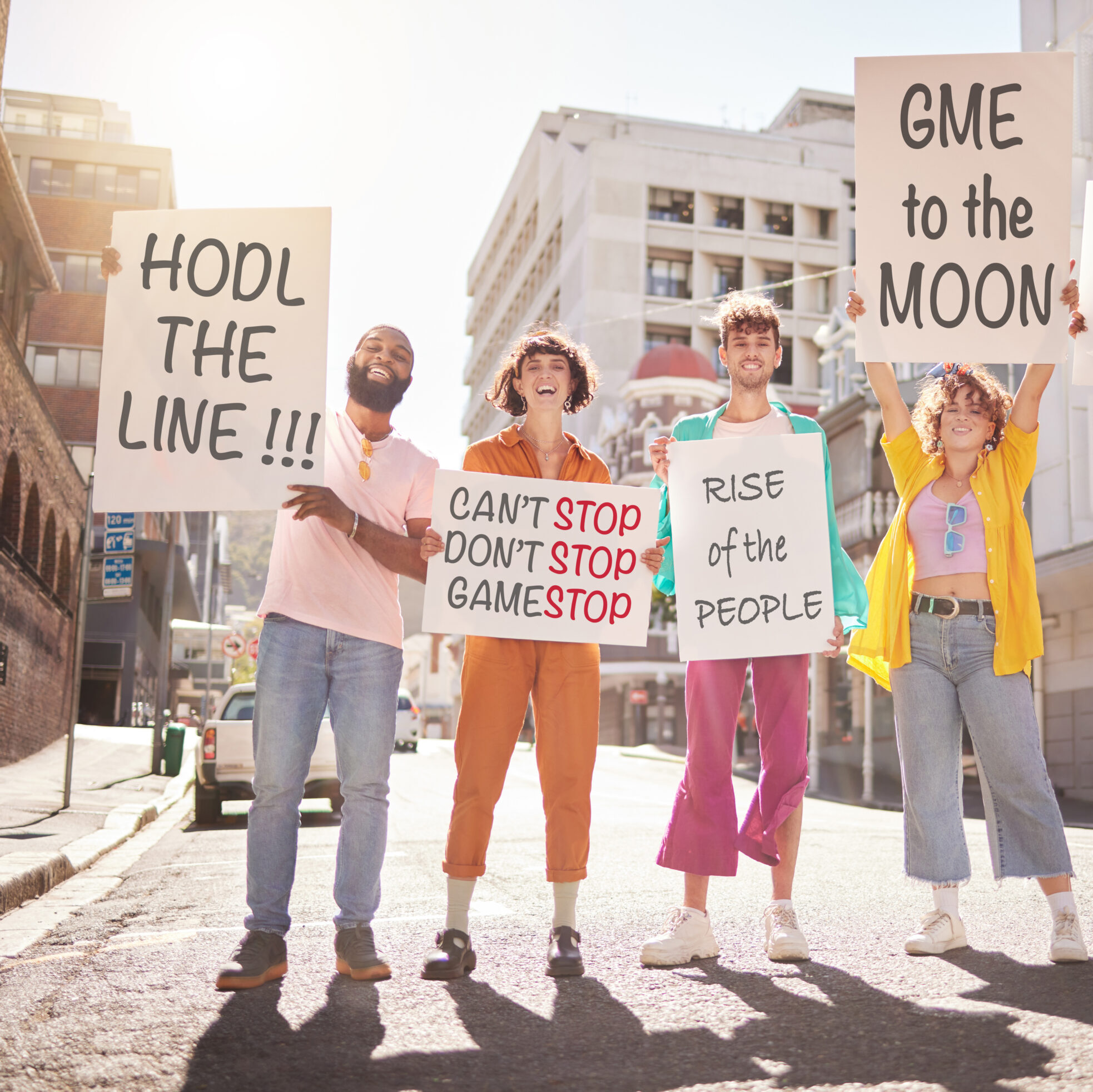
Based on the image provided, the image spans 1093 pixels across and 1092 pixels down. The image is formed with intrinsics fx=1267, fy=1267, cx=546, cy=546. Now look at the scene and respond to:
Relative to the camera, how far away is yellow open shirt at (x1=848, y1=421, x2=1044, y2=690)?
14.0ft

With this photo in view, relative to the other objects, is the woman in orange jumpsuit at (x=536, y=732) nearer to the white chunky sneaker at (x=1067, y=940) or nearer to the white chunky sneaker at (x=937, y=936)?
the white chunky sneaker at (x=937, y=936)

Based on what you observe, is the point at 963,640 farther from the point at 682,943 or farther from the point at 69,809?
the point at 69,809

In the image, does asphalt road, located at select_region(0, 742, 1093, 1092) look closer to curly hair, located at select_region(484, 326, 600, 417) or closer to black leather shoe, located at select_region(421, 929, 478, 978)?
black leather shoe, located at select_region(421, 929, 478, 978)

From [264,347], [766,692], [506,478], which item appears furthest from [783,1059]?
[264,347]

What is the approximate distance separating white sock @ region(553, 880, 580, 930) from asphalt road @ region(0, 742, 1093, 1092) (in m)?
0.16

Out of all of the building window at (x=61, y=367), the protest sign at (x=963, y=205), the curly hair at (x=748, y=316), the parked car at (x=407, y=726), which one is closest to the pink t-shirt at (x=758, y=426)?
the curly hair at (x=748, y=316)

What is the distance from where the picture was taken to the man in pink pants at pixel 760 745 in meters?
4.22

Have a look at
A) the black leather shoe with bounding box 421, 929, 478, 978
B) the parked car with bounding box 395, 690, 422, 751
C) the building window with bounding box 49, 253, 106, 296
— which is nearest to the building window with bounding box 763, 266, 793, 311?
the building window with bounding box 49, 253, 106, 296

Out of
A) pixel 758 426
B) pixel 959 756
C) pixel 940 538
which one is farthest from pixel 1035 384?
pixel 959 756

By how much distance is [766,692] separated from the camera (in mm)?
4383

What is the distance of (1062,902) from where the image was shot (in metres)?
4.13

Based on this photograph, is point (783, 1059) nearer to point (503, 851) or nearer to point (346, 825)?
point (346, 825)

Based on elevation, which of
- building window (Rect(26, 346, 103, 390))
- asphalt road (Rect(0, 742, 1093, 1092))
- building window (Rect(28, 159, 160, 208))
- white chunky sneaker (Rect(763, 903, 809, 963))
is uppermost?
building window (Rect(28, 159, 160, 208))

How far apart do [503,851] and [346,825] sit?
14.7ft
